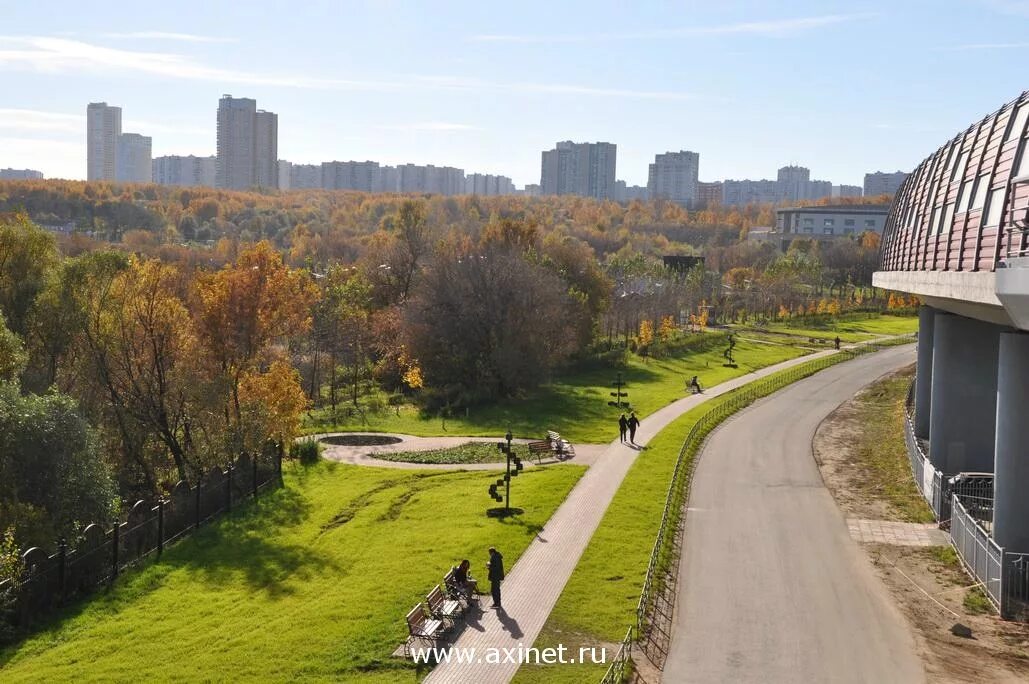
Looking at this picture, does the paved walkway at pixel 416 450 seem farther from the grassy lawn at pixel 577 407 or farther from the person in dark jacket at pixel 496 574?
the person in dark jacket at pixel 496 574

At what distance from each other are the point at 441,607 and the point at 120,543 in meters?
10.7

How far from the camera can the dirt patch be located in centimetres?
1831

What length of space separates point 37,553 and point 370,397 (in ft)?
113

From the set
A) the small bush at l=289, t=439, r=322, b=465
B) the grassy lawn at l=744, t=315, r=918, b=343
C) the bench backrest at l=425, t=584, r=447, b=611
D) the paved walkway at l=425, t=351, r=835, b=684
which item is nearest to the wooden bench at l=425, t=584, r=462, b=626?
the bench backrest at l=425, t=584, r=447, b=611

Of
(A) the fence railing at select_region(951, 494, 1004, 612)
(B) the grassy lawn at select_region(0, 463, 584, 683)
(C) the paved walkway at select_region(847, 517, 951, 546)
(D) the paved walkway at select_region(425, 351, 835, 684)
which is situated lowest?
(B) the grassy lawn at select_region(0, 463, 584, 683)

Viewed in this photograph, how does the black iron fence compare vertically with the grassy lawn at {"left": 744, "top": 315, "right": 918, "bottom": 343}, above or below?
below

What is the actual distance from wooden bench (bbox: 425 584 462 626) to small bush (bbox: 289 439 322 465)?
19656 millimetres

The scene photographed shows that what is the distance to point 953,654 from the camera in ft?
61.2

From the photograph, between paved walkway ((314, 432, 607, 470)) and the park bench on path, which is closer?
paved walkway ((314, 432, 607, 470))

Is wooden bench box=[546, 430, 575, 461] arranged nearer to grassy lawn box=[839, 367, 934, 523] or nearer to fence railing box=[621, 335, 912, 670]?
fence railing box=[621, 335, 912, 670]

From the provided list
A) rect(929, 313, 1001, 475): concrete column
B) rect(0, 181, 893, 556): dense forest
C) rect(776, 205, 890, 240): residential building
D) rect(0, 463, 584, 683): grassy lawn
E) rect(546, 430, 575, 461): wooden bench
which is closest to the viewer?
rect(0, 463, 584, 683): grassy lawn

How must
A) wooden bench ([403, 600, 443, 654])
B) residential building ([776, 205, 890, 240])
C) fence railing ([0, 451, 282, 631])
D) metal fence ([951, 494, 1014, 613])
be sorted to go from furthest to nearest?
residential building ([776, 205, 890, 240])
fence railing ([0, 451, 282, 631])
metal fence ([951, 494, 1014, 613])
wooden bench ([403, 600, 443, 654])

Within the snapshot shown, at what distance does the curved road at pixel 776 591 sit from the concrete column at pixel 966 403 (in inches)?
173

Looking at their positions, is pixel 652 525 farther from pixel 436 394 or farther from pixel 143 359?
pixel 436 394
